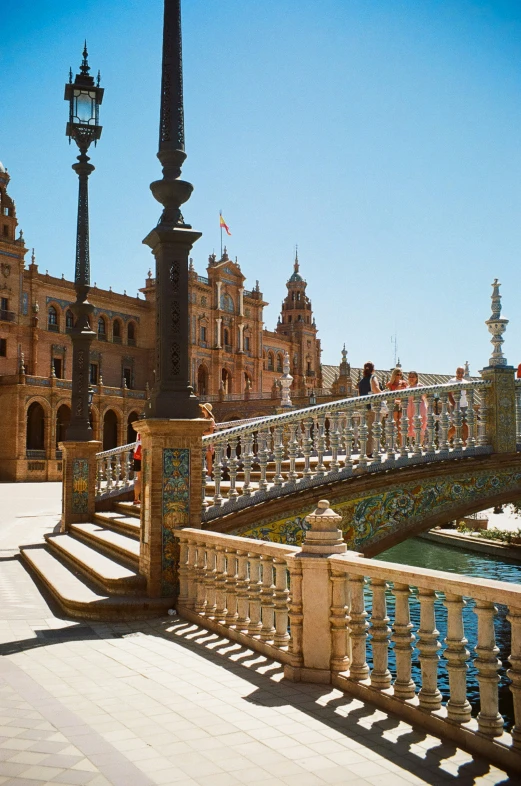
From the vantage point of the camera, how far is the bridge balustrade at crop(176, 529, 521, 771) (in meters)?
3.70

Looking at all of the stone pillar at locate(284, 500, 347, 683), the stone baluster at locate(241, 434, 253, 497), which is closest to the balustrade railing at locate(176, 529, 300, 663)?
the stone pillar at locate(284, 500, 347, 683)

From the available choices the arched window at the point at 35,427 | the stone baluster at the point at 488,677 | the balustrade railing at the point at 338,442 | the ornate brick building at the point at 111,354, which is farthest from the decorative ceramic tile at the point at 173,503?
the arched window at the point at 35,427

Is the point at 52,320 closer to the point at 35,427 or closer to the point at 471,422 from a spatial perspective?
the point at 35,427

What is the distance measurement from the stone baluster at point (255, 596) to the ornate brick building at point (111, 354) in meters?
41.9

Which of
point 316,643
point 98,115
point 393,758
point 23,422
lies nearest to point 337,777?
point 393,758

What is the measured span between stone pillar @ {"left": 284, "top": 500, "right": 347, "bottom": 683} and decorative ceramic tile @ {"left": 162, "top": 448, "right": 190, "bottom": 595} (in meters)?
2.68

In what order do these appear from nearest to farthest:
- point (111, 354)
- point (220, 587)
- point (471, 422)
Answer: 1. point (220, 587)
2. point (471, 422)
3. point (111, 354)

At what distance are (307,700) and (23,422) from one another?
4410 cm

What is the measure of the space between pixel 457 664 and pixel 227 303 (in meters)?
65.2

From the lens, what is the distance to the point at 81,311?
1375 centimetres

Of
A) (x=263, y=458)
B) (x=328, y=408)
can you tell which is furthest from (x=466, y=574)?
(x=263, y=458)

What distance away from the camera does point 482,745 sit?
3.72 meters

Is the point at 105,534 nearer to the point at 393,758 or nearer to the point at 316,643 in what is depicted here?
the point at 316,643

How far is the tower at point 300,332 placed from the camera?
78.4 m
